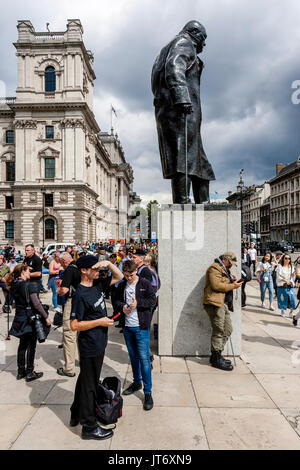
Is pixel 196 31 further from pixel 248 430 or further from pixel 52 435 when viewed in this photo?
pixel 52 435

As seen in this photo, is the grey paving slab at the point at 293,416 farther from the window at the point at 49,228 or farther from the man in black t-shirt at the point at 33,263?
the window at the point at 49,228

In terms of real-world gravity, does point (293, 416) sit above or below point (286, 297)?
below

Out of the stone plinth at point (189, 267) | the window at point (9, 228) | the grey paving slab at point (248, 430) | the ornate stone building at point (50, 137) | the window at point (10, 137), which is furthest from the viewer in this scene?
the window at point (10, 137)

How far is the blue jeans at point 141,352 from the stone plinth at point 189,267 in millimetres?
1345

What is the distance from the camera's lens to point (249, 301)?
11.5 meters

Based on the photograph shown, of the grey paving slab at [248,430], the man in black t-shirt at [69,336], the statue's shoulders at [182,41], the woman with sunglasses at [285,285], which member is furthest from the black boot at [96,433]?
the woman with sunglasses at [285,285]

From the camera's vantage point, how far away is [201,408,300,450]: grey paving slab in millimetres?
3139

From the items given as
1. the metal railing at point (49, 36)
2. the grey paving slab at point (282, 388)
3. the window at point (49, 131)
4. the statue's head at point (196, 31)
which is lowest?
the grey paving slab at point (282, 388)

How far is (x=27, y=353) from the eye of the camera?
502 cm

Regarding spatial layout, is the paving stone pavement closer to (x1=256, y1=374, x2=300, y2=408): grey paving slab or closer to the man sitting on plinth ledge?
(x1=256, y1=374, x2=300, y2=408): grey paving slab

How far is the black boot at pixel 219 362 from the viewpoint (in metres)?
5.07

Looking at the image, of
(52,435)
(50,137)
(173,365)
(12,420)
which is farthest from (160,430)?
(50,137)

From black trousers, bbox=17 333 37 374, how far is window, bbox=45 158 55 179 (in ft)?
143

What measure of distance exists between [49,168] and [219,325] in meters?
44.7
